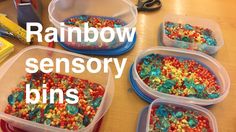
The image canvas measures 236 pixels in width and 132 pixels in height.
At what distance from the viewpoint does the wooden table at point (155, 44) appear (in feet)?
2.09

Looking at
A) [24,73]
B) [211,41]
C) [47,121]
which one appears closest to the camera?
[47,121]

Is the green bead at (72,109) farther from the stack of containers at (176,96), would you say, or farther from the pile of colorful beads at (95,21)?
the pile of colorful beads at (95,21)

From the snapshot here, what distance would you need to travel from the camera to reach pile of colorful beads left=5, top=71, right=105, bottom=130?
587 millimetres

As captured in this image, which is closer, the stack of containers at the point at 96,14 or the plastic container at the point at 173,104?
the plastic container at the point at 173,104

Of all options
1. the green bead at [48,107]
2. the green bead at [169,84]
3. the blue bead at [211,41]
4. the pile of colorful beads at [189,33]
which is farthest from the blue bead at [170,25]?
the green bead at [48,107]

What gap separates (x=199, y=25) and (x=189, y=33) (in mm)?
77

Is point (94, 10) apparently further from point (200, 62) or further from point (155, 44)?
point (200, 62)

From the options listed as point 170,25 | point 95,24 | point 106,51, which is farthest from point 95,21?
point 170,25

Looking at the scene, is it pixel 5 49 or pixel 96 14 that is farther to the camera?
pixel 96 14

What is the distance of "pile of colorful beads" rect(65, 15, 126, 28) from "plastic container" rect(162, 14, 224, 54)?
144 mm

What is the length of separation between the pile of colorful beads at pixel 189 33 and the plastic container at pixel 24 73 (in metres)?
0.27

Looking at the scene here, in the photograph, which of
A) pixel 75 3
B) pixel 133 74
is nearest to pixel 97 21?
pixel 75 3

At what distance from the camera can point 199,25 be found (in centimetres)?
89

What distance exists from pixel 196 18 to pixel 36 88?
541 mm
